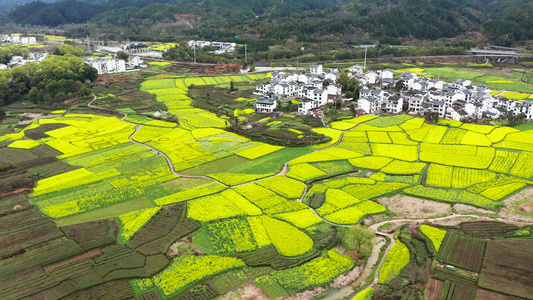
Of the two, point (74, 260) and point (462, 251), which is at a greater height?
point (462, 251)

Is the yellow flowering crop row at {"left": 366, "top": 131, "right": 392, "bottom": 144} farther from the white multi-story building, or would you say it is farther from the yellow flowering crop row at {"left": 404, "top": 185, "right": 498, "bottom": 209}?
the white multi-story building

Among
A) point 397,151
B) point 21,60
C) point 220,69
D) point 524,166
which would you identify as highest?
point 21,60

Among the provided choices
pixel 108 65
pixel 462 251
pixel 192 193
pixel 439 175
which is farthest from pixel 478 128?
pixel 108 65

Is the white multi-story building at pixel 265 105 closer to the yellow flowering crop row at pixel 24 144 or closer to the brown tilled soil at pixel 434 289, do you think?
the yellow flowering crop row at pixel 24 144

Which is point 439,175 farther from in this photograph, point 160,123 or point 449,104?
point 160,123

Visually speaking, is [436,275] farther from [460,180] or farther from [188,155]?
[188,155]

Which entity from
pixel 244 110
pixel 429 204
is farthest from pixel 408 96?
pixel 429 204

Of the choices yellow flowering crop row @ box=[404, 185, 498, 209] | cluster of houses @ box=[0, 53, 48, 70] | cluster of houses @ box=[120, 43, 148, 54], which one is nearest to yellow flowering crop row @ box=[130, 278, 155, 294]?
yellow flowering crop row @ box=[404, 185, 498, 209]
